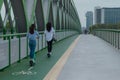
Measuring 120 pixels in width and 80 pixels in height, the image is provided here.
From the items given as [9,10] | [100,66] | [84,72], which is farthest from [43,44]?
[84,72]

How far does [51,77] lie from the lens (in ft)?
36.1

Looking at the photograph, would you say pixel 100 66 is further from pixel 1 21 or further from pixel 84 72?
pixel 1 21

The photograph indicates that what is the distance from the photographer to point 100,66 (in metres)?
14.0

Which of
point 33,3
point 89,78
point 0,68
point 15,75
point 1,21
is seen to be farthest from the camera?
point 33,3

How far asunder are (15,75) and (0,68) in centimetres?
109

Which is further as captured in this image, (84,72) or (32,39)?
(32,39)

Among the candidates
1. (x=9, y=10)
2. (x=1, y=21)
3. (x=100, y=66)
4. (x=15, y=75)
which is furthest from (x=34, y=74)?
(x=9, y=10)

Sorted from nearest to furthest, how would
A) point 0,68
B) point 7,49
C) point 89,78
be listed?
point 89,78 → point 0,68 → point 7,49

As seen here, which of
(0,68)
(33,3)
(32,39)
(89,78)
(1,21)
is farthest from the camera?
(33,3)

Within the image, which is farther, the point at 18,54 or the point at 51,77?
the point at 18,54

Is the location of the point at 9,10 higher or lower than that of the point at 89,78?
higher

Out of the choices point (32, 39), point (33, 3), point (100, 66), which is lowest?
point (100, 66)

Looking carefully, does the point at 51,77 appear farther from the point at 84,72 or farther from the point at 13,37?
the point at 13,37

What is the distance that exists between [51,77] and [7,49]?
293cm
